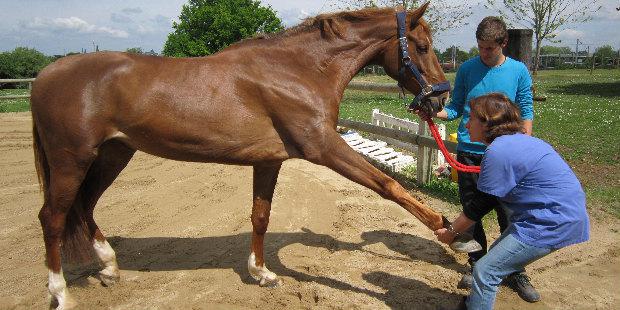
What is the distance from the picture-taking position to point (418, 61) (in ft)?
10.9

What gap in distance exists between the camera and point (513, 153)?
2.35 meters

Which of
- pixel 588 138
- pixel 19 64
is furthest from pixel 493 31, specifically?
pixel 19 64

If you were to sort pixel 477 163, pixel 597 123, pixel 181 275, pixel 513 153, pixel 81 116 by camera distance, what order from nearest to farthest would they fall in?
1. pixel 513 153
2. pixel 81 116
3. pixel 477 163
4. pixel 181 275
5. pixel 597 123

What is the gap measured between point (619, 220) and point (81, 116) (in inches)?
194

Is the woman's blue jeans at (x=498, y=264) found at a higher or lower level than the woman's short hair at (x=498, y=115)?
lower

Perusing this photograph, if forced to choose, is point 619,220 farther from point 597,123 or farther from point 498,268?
point 597,123

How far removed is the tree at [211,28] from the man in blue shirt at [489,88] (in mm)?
19387

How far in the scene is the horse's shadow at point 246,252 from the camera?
12.0 feet

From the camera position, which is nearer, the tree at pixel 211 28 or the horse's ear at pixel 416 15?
the horse's ear at pixel 416 15

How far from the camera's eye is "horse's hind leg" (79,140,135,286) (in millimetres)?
3621

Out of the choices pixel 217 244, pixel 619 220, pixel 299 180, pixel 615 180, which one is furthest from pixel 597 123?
pixel 217 244

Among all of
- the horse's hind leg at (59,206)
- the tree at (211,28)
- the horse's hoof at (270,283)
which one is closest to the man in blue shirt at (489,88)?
the horse's hoof at (270,283)

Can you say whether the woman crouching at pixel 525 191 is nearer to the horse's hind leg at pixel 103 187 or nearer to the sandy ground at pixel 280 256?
the sandy ground at pixel 280 256

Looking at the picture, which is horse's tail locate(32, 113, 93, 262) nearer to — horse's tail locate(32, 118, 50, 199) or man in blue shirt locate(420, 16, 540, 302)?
horse's tail locate(32, 118, 50, 199)
